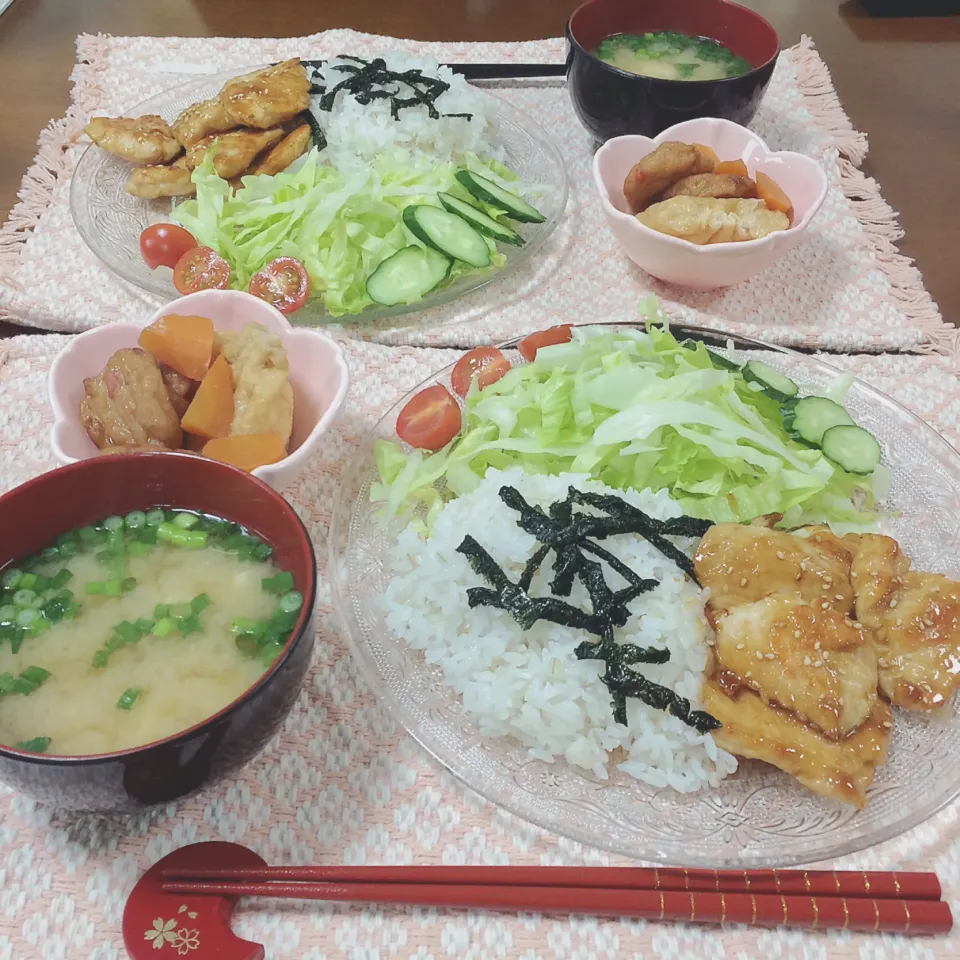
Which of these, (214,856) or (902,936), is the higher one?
(214,856)

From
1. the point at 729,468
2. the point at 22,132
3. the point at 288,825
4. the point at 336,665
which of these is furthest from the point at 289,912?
the point at 22,132

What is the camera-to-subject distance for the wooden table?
358 centimetres

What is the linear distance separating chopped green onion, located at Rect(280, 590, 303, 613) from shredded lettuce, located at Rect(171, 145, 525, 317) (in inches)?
53.7

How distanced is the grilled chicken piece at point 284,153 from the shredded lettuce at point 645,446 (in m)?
1.43

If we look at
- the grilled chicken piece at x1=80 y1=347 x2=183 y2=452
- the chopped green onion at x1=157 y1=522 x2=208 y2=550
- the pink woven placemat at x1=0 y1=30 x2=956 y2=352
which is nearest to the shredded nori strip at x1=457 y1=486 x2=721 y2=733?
the chopped green onion at x1=157 y1=522 x2=208 y2=550

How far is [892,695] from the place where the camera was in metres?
1.73

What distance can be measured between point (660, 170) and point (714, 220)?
0.28 meters

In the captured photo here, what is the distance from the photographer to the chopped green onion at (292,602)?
1.58 metres

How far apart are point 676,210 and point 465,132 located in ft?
3.38

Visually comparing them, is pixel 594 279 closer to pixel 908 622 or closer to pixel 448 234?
pixel 448 234

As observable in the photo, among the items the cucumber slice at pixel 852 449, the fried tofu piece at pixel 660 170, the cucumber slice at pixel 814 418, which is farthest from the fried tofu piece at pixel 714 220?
the cucumber slice at pixel 852 449

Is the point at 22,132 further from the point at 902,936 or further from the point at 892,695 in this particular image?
the point at 902,936

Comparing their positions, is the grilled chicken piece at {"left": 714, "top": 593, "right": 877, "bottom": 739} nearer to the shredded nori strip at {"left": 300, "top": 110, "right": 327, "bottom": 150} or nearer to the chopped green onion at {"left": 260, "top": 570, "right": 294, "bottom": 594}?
the chopped green onion at {"left": 260, "top": 570, "right": 294, "bottom": 594}

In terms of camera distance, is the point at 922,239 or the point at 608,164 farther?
the point at 922,239
